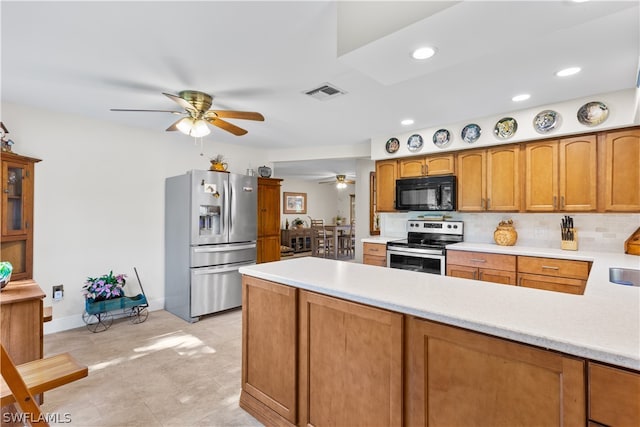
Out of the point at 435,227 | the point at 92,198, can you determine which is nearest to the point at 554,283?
the point at 435,227

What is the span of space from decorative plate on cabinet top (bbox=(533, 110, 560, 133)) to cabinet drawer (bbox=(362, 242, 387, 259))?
83.1 inches

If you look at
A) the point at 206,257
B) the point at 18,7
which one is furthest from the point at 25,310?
the point at 206,257

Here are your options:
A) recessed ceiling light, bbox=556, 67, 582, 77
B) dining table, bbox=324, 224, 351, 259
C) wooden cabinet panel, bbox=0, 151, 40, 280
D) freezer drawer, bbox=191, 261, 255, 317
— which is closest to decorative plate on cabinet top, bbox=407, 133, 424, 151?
recessed ceiling light, bbox=556, 67, 582, 77

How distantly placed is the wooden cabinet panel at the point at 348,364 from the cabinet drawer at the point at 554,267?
2420mm

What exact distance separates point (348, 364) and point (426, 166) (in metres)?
3.16

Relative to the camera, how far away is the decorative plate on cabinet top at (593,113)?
2.81 meters

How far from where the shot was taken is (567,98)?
292 cm

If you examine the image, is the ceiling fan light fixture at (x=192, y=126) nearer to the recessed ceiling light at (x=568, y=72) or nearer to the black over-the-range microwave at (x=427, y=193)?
the black over-the-range microwave at (x=427, y=193)

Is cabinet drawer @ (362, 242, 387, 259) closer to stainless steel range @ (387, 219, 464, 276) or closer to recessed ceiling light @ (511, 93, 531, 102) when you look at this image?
stainless steel range @ (387, 219, 464, 276)

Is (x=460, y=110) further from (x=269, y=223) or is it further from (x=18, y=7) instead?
(x=18, y=7)

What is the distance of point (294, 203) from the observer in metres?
9.73

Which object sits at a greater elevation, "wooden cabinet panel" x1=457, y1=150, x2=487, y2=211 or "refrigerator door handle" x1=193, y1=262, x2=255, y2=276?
"wooden cabinet panel" x1=457, y1=150, x2=487, y2=211

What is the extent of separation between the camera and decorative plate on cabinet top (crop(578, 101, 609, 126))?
2812 mm

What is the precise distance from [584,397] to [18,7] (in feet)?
9.66
